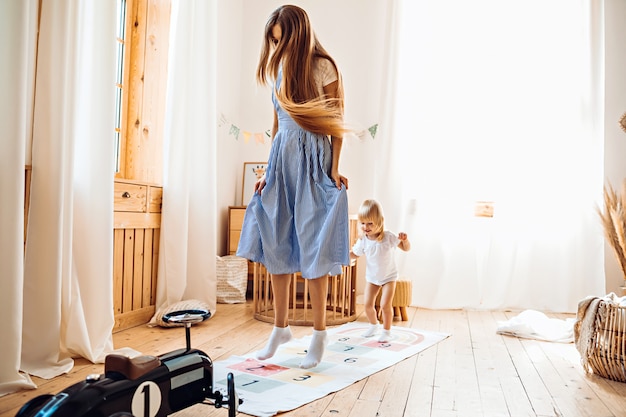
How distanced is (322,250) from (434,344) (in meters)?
0.91

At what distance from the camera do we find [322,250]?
1958 millimetres

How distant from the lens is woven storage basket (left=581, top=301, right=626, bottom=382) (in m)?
1.94

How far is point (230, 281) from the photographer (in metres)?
Answer: 3.55

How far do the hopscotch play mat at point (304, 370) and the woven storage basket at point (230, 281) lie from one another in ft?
3.37

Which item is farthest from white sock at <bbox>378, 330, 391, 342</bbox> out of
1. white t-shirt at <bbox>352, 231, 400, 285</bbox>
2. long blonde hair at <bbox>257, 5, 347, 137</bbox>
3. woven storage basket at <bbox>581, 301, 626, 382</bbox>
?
long blonde hair at <bbox>257, 5, 347, 137</bbox>

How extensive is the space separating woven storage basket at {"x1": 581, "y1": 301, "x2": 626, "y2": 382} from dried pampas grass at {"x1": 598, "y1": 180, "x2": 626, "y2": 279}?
52.0 inches

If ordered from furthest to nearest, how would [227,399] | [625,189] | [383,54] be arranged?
[383,54]
[625,189]
[227,399]

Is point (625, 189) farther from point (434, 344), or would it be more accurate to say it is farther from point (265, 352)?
point (265, 352)

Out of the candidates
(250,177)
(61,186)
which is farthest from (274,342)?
(250,177)

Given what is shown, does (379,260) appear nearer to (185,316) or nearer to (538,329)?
(538,329)

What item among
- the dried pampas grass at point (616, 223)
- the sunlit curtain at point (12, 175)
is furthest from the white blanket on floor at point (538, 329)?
the sunlit curtain at point (12, 175)

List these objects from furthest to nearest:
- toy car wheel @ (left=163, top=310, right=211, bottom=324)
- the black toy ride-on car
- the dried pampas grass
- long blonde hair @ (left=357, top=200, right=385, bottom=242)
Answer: the dried pampas grass
long blonde hair @ (left=357, top=200, right=385, bottom=242)
toy car wheel @ (left=163, top=310, right=211, bottom=324)
the black toy ride-on car

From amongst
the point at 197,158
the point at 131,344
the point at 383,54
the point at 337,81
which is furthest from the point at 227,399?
the point at 383,54

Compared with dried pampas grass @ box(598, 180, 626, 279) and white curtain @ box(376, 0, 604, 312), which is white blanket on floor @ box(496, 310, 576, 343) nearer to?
dried pampas grass @ box(598, 180, 626, 279)
